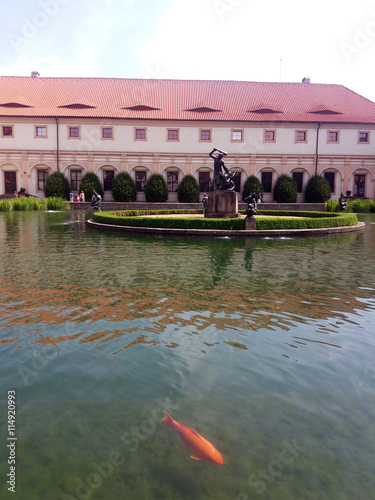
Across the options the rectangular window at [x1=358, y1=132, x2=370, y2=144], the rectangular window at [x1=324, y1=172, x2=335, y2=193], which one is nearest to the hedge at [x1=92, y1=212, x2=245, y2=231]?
the rectangular window at [x1=324, y1=172, x2=335, y2=193]

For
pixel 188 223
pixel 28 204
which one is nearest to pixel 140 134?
pixel 28 204

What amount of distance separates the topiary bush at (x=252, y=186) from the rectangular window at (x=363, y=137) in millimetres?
10786

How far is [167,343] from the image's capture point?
472cm

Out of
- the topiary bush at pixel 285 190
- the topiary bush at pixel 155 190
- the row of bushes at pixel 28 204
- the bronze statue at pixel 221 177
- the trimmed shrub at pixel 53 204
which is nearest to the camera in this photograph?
the bronze statue at pixel 221 177

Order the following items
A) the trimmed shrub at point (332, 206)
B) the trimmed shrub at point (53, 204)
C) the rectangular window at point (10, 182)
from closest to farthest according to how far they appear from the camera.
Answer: the trimmed shrub at point (53, 204) → the trimmed shrub at point (332, 206) → the rectangular window at point (10, 182)

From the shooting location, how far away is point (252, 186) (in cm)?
3928

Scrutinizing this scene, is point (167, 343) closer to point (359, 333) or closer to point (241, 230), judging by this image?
point (359, 333)

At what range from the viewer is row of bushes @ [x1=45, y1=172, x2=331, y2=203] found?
125ft

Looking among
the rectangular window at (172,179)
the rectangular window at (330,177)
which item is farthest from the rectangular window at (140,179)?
the rectangular window at (330,177)

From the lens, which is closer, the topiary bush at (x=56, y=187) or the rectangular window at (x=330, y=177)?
the topiary bush at (x=56, y=187)

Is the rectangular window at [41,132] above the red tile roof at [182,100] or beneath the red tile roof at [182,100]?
beneath

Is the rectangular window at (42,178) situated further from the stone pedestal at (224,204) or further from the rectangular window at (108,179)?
the stone pedestal at (224,204)

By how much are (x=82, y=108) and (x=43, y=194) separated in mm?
9074

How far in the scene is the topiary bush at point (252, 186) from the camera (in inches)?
1542
